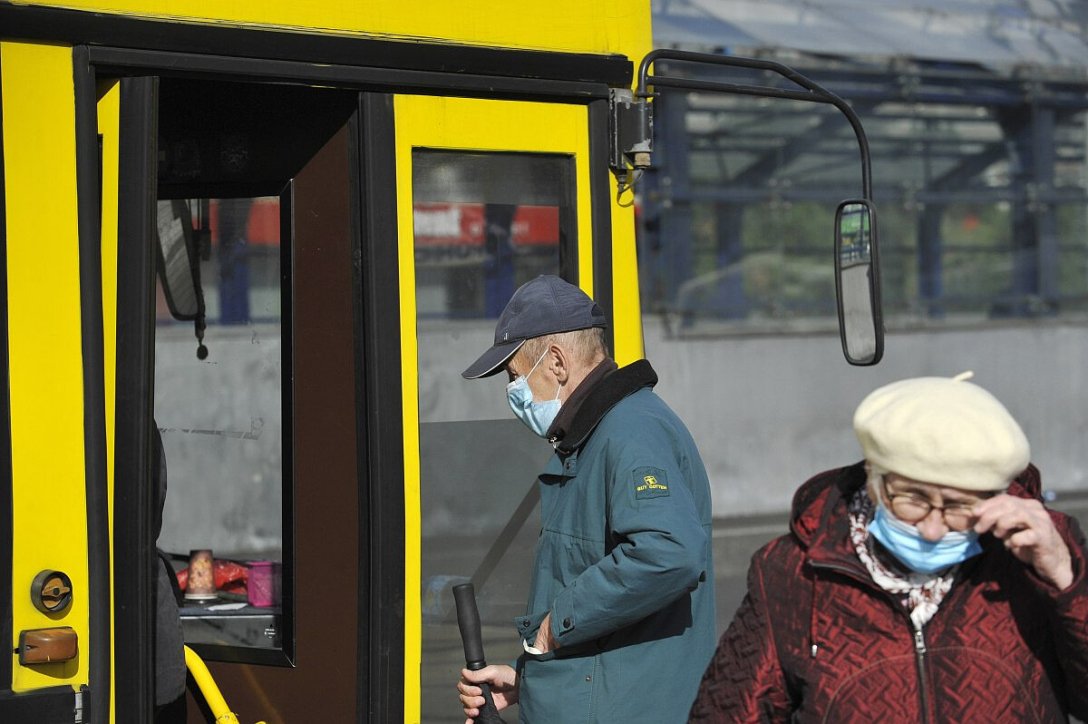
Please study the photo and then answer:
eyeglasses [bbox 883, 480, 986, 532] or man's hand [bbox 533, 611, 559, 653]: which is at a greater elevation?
eyeglasses [bbox 883, 480, 986, 532]

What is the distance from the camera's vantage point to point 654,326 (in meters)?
12.9

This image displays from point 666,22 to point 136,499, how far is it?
10276mm

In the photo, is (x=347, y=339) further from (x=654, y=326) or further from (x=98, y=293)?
(x=654, y=326)

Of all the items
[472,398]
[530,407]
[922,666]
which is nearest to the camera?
[922,666]

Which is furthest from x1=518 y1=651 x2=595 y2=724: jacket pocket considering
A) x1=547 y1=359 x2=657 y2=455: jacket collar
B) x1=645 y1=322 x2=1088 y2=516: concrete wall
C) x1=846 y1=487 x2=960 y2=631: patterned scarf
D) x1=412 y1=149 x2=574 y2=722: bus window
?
x1=645 y1=322 x2=1088 y2=516: concrete wall

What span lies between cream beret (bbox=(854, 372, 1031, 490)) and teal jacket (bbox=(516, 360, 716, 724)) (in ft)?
2.34

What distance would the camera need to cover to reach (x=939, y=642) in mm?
2080

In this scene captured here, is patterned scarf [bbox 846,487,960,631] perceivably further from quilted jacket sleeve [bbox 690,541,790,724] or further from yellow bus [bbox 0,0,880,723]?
yellow bus [bbox 0,0,880,723]

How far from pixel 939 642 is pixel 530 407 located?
1115mm

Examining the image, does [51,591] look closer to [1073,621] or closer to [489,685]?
[489,685]

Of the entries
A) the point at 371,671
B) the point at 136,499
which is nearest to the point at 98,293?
the point at 136,499

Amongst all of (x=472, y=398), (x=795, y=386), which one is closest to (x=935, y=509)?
(x=472, y=398)

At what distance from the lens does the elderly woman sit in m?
1.99

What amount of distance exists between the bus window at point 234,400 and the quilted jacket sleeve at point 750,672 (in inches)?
59.9
